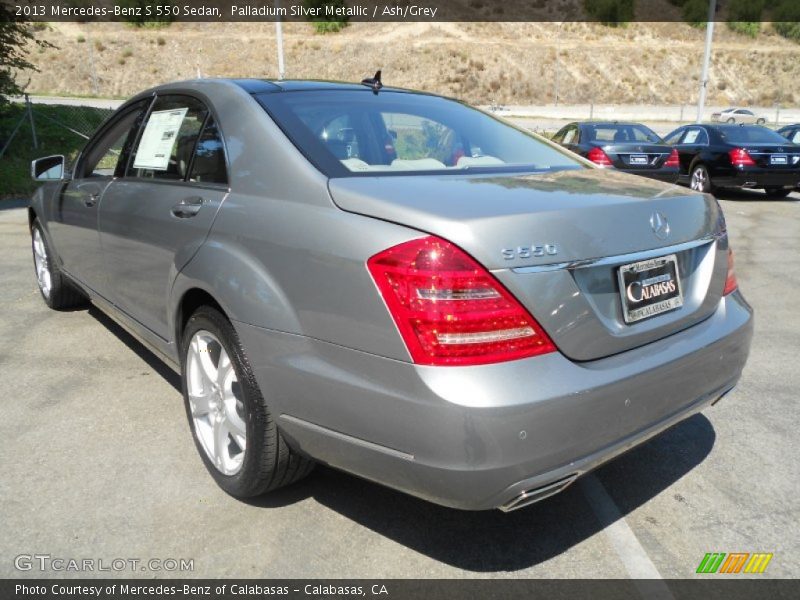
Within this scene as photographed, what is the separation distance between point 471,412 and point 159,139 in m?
2.33

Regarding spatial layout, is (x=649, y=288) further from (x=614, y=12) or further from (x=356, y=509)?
(x=614, y=12)

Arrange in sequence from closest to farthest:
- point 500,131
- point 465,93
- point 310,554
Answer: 1. point 310,554
2. point 500,131
3. point 465,93

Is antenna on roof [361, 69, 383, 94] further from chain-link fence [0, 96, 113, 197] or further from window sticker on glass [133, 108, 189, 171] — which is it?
chain-link fence [0, 96, 113, 197]

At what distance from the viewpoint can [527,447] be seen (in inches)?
77.0

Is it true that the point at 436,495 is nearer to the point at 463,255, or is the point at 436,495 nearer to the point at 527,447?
the point at 527,447

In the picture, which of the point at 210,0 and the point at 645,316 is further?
the point at 210,0

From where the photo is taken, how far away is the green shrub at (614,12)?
7256cm

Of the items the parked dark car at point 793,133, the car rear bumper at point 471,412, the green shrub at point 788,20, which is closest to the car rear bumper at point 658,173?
the parked dark car at point 793,133

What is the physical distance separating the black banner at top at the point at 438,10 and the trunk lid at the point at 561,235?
72.3 meters

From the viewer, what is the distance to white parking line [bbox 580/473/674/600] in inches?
89.2

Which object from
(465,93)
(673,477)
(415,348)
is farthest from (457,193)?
(465,93)

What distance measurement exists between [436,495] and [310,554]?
0.67 metres

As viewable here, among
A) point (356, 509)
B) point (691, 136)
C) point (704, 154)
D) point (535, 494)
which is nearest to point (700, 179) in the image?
point (704, 154)
